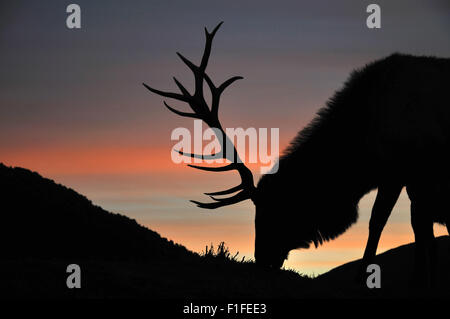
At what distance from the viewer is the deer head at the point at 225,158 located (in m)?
9.75

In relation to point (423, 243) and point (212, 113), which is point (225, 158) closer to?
point (212, 113)

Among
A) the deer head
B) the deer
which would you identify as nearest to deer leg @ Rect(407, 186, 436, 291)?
the deer

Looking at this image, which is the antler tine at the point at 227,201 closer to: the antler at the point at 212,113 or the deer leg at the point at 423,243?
the antler at the point at 212,113

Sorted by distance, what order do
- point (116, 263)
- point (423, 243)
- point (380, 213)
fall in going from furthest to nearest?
point (423, 243)
point (380, 213)
point (116, 263)

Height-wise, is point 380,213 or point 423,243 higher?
point 380,213

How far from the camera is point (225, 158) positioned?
10008 millimetres

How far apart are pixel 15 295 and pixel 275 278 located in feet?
10.6

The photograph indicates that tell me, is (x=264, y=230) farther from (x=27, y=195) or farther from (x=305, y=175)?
(x=27, y=195)

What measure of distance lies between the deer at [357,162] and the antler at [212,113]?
0.01m

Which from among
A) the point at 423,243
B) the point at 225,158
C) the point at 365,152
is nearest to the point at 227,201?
the point at 225,158

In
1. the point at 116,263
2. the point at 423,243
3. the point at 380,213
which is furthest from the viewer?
the point at 423,243

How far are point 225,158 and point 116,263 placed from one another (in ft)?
7.11

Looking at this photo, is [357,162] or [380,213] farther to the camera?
[357,162]
